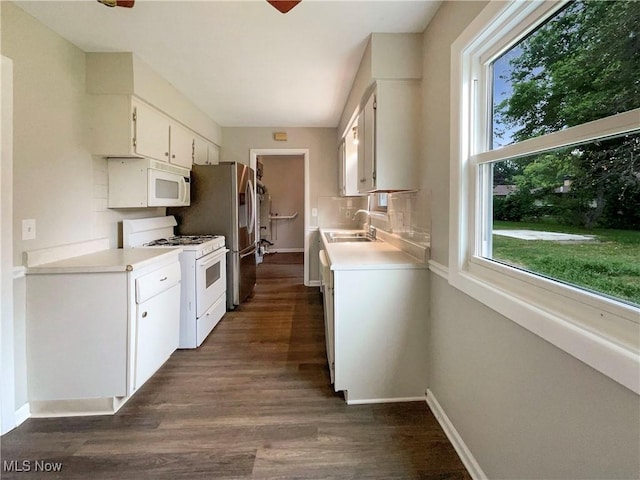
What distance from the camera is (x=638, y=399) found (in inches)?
28.5

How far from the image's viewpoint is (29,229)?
1893 millimetres

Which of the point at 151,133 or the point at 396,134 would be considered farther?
the point at 151,133

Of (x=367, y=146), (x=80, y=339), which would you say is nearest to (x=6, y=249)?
(x=80, y=339)

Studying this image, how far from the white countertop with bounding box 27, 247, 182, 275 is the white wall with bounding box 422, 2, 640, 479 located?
5.91ft

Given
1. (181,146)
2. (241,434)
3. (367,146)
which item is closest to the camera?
(241,434)

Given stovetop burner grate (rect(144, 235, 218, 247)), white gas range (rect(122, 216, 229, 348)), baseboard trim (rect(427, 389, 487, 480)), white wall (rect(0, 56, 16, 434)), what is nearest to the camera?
baseboard trim (rect(427, 389, 487, 480))

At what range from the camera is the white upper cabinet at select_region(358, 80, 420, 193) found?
213 cm

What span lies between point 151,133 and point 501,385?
293cm

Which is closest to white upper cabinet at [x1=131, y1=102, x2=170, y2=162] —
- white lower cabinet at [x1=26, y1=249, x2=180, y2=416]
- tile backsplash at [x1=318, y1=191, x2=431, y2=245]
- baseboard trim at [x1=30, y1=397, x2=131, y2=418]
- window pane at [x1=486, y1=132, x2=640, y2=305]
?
white lower cabinet at [x1=26, y1=249, x2=180, y2=416]

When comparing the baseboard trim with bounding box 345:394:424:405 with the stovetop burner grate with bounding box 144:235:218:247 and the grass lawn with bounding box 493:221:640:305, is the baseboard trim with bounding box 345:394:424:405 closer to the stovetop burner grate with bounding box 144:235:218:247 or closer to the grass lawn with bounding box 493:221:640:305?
the grass lawn with bounding box 493:221:640:305

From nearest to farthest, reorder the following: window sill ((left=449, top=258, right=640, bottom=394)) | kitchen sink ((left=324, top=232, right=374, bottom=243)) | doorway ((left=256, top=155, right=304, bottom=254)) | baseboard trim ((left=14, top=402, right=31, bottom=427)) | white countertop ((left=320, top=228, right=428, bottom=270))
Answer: window sill ((left=449, top=258, right=640, bottom=394)) < baseboard trim ((left=14, top=402, right=31, bottom=427)) < white countertop ((left=320, top=228, right=428, bottom=270)) < kitchen sink ((left=324, top=232, right=374, bottom=243)) < doorway ((left=256, top=155, right=304, bottom=254))

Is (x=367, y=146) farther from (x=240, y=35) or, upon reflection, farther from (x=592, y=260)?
(x=592, y=260)

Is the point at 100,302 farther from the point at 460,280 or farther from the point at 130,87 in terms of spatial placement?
the point at 460,280

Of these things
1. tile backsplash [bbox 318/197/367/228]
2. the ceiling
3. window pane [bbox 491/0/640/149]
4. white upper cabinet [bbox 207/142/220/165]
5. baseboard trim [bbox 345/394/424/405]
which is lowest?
baseboard trim [bbox 345/394/424/405]
